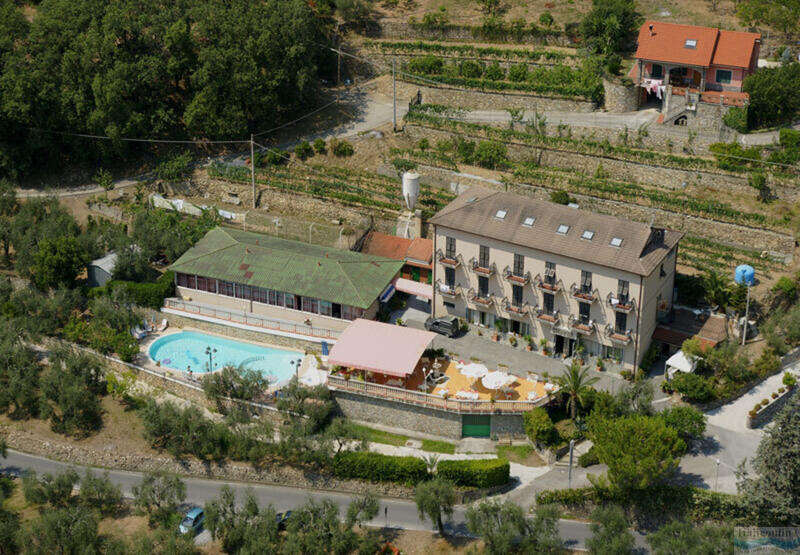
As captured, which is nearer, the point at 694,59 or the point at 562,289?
the point at 562,289

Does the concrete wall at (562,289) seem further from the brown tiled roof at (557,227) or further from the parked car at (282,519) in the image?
the parked car at (282,519)

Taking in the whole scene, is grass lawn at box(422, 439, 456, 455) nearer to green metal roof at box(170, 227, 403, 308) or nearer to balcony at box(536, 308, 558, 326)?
balcony at box(536, 308, 558, 326)

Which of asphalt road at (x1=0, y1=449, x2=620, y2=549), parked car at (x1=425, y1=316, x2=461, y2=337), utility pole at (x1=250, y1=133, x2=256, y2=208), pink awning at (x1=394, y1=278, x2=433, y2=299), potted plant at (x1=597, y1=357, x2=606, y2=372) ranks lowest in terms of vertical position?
asphalt road at (x1=0, y1=449, x2=620, y2=549)

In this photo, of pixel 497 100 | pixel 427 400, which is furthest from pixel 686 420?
pixel 497 100

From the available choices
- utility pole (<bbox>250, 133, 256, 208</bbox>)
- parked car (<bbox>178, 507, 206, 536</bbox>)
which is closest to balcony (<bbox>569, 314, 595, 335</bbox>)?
parked car (<bbox>178, 507, 206, 536</bbox>)

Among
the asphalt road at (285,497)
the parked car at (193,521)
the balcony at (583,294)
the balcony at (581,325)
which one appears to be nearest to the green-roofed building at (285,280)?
the balcony at (581,325)

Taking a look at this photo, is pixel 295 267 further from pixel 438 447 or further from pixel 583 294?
pixel 583 294

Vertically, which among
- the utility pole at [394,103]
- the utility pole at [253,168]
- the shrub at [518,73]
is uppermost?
the shrub at [518,73]
